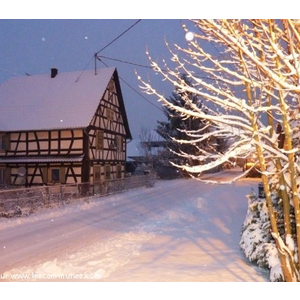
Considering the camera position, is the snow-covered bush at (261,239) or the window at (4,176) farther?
the window at (4,176)

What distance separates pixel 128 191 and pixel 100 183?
10.2ft

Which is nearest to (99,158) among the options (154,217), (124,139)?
(124,139)

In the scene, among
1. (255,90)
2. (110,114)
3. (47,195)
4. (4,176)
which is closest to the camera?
(255,90)

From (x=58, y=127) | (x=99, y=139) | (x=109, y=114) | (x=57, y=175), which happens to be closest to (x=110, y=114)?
(x=109, y=114)

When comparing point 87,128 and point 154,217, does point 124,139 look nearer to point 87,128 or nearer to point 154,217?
point 87,128

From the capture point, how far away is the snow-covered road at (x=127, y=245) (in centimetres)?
543

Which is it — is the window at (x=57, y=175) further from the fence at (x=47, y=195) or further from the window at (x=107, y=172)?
the window at (x=107, y=172)

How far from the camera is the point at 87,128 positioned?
18.4m

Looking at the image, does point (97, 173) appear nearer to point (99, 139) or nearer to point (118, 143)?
point (99, 139)

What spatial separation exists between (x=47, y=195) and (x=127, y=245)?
6.89 meters

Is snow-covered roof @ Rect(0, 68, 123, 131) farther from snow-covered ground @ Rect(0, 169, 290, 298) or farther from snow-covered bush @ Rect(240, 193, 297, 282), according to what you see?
snow-covered bush @ Rect(240, 193, 297, 282)

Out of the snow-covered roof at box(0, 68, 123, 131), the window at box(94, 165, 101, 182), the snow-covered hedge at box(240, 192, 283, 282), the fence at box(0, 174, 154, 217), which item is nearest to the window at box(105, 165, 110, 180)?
the window at box(94, 165, 101, 182)

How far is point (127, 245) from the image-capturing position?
768 cm

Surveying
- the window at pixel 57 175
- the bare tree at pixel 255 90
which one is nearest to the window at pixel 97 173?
the window at pixel 57 175
